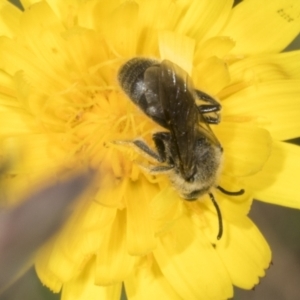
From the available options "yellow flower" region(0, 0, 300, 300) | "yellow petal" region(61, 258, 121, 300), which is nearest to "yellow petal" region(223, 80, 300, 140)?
"yellow flower" region(0, 0, 300, 300)

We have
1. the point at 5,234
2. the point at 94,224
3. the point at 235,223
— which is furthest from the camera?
the point at 235,223

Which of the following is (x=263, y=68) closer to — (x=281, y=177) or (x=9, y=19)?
(x=281, y=177)

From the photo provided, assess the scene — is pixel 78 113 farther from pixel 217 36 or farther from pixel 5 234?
pixel 5 234

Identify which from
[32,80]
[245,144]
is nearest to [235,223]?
[245,144]

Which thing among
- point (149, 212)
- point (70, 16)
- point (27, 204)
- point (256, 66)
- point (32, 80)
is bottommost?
point (149, 212)

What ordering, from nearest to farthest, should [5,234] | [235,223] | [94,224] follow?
[5,234]
[94,224]
[235,223]

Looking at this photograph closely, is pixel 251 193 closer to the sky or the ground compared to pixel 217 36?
closer to the ground

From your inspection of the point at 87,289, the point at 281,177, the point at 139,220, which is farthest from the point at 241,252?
the point at 87,289

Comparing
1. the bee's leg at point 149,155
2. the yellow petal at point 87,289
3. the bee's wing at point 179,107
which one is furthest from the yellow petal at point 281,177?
the yellow petal at point 87,289
